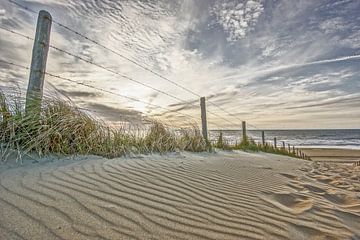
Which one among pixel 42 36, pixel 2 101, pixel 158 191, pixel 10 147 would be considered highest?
pixel 42 36

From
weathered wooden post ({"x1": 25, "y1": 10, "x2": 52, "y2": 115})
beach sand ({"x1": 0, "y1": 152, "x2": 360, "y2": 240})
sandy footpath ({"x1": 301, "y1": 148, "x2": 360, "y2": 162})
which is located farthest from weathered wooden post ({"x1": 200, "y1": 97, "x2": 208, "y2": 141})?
sandy footpath ({"x1": 301, "y1": 148, "x2": 360, "y2": 162})

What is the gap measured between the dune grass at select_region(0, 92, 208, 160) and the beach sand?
39cm

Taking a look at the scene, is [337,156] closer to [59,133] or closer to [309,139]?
[59,133]

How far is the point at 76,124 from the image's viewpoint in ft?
12.3

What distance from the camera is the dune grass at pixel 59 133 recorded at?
311cm

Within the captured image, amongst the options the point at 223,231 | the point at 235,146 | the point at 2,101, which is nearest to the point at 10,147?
the point at 2,101

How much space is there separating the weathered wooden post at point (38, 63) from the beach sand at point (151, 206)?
1142 mm

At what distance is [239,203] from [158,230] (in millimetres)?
998

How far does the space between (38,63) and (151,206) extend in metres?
3.09

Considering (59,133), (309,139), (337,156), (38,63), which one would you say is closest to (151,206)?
(59,133)

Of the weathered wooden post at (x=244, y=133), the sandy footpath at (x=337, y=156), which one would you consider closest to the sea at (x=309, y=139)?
the weathered wooden post at (x=244, y=133)

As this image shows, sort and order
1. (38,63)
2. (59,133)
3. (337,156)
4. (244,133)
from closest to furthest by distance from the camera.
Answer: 1. (59,133)
2. (38,63)
3. (244,133)
4. (337,156)

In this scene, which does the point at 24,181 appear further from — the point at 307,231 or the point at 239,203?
the point at 307,231

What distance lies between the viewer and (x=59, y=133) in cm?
336
